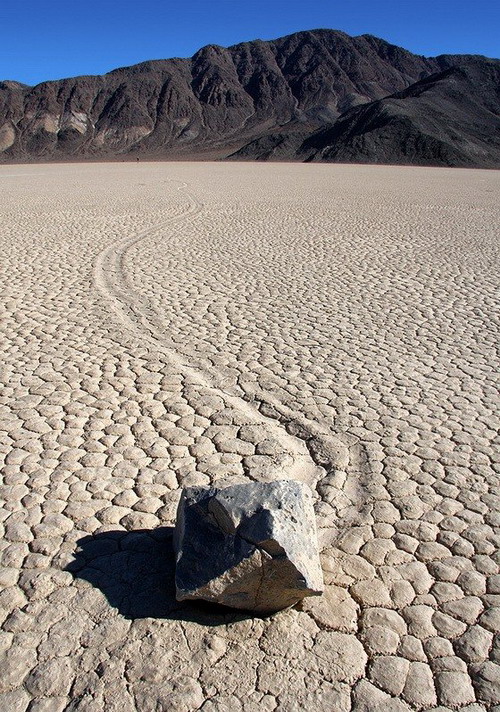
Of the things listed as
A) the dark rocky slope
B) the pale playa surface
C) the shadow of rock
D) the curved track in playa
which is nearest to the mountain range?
the dark rocky slope

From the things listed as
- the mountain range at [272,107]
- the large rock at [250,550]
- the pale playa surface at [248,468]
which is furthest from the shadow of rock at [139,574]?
the mountain range at [272,107]

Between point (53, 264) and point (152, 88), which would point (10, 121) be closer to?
point (152, 88)

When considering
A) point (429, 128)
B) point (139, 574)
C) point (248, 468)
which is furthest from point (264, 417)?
point (429, 128)

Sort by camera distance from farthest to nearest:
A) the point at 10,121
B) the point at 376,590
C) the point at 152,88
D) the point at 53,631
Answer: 1. the point at 152,88
2. the point at 10,121
3. the point at 376,590
4. the point at 53,631

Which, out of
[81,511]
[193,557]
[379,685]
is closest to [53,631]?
[193,557]

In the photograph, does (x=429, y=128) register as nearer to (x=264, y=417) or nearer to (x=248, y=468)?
(x=264, y=417)

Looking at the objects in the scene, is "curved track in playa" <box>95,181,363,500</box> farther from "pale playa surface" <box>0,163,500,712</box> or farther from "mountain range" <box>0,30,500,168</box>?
"mountain range" <box>0,30,500,168</box>
